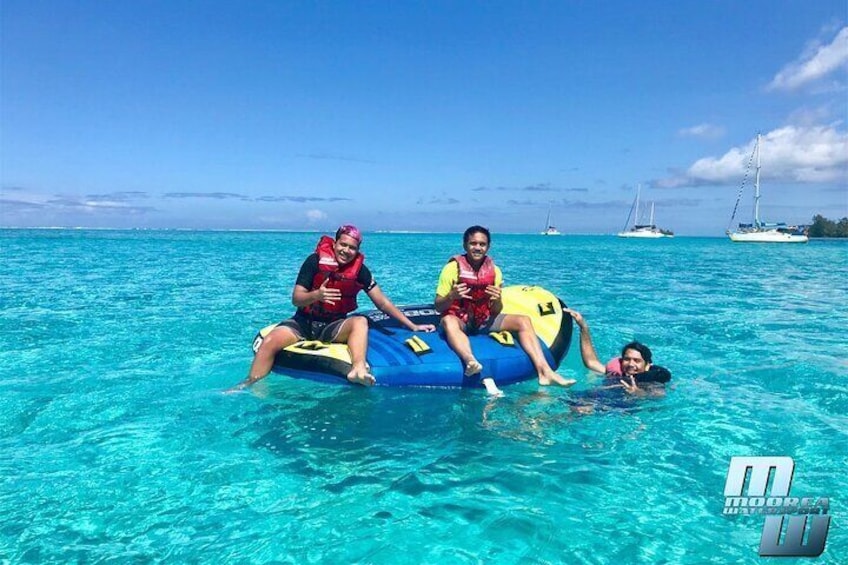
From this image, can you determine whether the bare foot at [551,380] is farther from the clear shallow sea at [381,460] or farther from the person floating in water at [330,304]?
the person floating in water at [330,304]

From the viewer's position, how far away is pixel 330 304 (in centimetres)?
511

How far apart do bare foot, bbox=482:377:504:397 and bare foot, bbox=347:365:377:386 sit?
3.37ft

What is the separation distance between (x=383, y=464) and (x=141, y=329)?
5.93 m

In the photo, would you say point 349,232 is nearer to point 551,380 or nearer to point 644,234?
point 551,380

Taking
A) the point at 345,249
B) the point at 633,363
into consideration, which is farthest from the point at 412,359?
the point at 633,363

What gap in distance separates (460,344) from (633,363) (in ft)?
5.24

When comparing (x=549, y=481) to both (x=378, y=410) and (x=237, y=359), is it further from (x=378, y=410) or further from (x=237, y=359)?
Result: (x=237, y=359)

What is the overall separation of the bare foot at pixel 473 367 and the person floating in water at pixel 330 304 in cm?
85

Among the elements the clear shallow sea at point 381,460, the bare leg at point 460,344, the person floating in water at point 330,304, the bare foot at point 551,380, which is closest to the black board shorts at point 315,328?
the person floating in water at point 330,304

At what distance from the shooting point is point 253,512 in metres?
3.02

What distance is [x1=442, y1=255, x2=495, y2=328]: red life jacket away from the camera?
17.0 ft

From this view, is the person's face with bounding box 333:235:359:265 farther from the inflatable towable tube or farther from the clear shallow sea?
the clear shallow sea

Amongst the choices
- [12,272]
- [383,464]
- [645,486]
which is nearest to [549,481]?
[645,486]

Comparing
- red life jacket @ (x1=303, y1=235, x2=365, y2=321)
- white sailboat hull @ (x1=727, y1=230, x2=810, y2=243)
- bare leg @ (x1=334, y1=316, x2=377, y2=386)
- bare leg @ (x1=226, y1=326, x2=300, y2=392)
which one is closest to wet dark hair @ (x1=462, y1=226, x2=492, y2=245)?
red life jacket @ (x1=303, y1=235, x2=365, y2=321)
